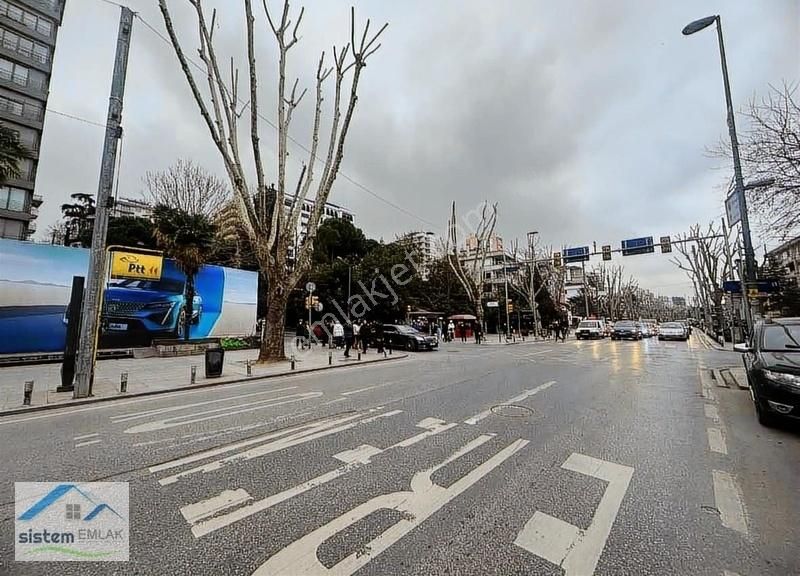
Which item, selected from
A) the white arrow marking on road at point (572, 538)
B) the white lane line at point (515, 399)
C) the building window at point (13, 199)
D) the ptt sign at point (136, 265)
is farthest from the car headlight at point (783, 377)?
the building window at point (13, 199)

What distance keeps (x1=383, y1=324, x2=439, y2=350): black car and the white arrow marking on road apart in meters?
18.3

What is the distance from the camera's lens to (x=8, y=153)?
11.9 metres

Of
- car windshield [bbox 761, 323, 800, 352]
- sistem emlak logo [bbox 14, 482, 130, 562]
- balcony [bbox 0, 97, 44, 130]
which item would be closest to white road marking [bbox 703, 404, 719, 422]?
car windshield [bbox 761, 323, 800, 352]

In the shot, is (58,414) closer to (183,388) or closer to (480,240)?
(183,388)

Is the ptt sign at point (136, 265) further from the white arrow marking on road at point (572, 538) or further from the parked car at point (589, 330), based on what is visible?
the parked car at point (589, 330)

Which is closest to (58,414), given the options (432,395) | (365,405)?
(365,405)

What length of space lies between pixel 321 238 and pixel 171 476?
3765 centimetres

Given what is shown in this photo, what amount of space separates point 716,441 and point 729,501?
2112mm

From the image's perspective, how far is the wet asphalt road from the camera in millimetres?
2551

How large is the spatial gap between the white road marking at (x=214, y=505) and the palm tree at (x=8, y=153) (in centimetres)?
1498

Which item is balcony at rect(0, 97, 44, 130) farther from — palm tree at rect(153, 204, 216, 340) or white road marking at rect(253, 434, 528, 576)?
white road marking at rect(253, 434, 528, 576)

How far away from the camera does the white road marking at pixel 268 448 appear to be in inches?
156

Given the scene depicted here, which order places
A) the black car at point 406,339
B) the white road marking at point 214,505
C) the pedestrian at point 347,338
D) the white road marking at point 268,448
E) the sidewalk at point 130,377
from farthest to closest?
the black car at point 406,339
the pedestrian at point 347,338
the sidewalk at point 130,377
the white road marking at point 268,448
the white road marking at point 214,505

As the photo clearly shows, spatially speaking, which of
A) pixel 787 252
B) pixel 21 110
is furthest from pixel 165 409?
pixel 787 252
